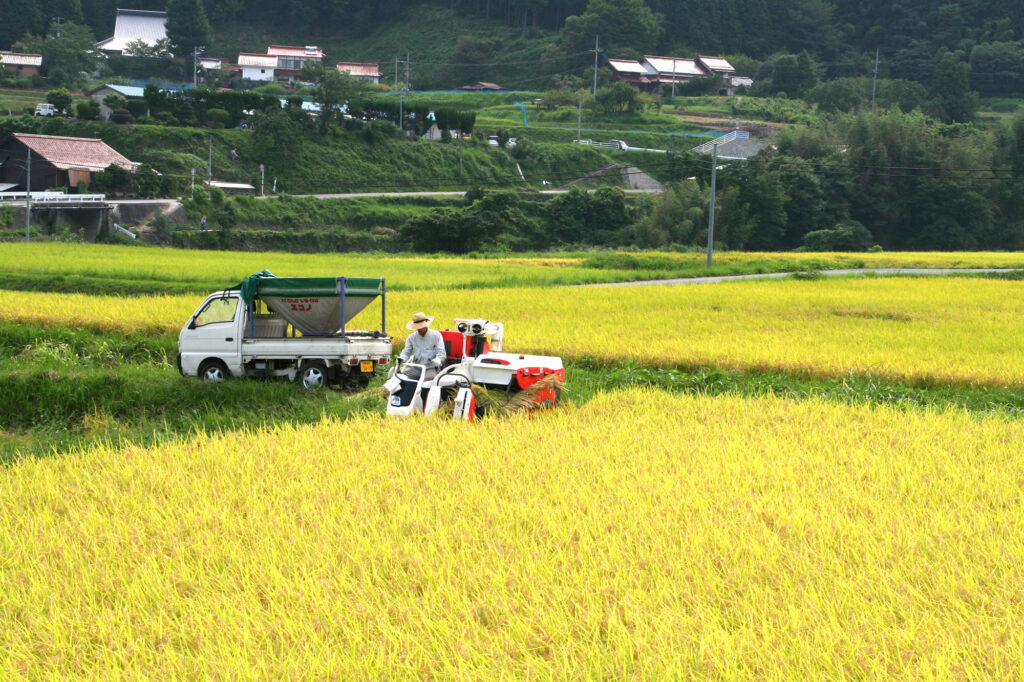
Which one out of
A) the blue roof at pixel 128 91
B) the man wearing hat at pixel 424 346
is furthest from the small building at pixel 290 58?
the man wearing hat at pixel 424 346

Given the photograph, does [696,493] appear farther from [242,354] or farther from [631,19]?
[631,19]

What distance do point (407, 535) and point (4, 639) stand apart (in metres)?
2.10

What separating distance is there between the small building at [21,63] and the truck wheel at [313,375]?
208 ft

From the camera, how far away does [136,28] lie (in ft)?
264

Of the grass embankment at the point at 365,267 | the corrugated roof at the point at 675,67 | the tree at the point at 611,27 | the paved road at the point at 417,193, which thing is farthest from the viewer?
the tree at the point at 611,27

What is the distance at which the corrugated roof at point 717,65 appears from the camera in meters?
75.4

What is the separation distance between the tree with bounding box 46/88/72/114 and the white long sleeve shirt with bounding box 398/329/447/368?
157ft

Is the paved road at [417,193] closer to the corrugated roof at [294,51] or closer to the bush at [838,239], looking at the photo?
the bush at [838,239]

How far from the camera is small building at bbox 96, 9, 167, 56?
255 feet

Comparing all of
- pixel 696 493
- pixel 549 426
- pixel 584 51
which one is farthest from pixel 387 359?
pixel 584 51

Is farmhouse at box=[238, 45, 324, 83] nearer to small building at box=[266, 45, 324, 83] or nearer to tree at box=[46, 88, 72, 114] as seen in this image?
small building at box=[266, 45, 324, 83]

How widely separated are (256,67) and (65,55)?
51.2 feet

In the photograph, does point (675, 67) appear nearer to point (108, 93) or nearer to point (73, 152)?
point (108, 93)

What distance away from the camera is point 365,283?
1113 cm
